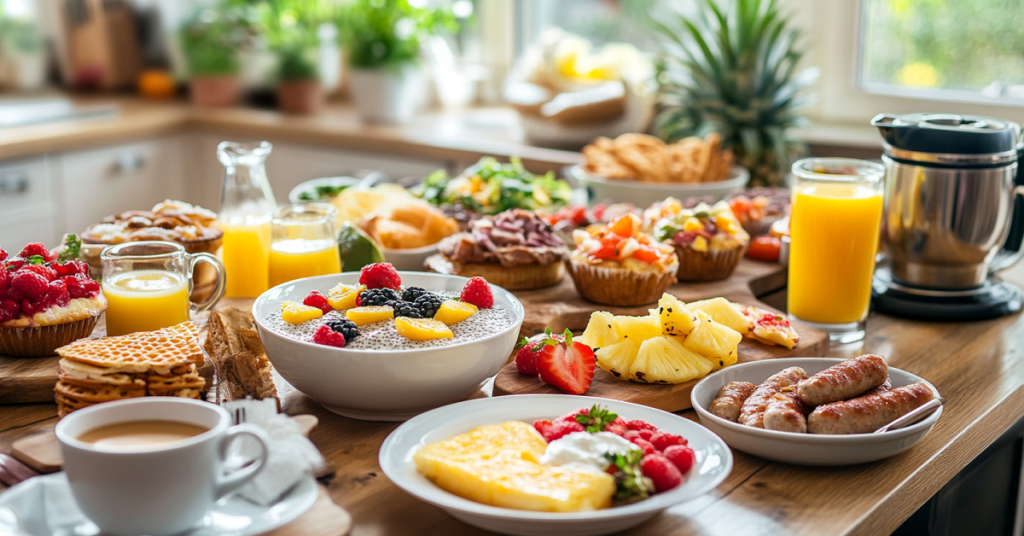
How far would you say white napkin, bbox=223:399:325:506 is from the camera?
37.5 inches

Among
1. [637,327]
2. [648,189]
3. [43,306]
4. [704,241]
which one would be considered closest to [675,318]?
[637,327]

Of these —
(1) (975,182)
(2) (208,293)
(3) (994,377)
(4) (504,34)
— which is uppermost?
(4) (504,34)

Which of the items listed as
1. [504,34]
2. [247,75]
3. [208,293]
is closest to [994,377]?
[208,293]

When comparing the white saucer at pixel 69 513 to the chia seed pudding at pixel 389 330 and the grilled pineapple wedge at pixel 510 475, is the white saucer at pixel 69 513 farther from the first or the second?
the chia seed pudding at pixel 389 330

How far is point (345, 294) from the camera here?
4.29ft

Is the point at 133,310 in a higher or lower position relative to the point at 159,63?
lower

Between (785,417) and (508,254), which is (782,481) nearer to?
(785,417)

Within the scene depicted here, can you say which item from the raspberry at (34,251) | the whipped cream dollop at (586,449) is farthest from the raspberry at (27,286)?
the whipped cream dollop at (586,449)

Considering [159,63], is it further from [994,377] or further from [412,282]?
[994,377]

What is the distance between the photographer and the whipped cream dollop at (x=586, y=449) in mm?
985

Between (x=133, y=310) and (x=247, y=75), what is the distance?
3350mm

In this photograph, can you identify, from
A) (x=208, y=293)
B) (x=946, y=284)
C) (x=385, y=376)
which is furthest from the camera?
(x=946, y=284)

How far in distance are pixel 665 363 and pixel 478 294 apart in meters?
0.29

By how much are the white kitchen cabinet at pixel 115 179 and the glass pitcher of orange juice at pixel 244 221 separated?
88.6 inches
